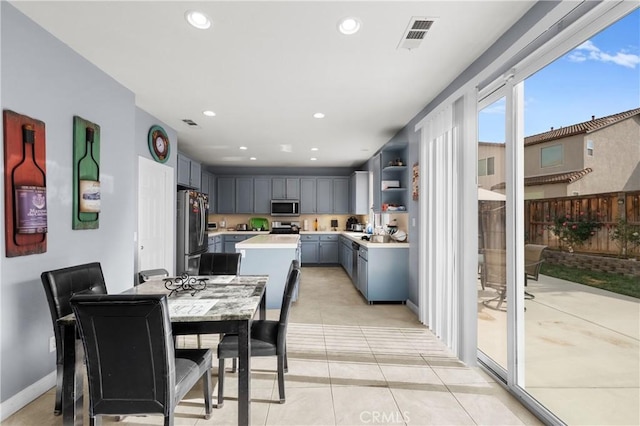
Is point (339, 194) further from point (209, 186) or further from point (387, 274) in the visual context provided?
point (387, 274)

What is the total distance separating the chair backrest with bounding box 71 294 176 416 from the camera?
4.61 ft

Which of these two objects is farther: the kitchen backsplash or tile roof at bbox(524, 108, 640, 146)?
the kitchen backsplash

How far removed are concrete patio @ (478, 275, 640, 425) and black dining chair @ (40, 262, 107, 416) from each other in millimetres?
2992

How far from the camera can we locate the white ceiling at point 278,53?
2039 millimetres

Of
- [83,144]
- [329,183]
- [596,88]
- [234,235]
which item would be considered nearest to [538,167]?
[596,88]

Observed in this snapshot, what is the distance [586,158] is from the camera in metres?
1.81

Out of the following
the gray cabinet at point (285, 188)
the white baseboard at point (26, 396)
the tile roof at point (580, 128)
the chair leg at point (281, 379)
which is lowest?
the white baseboard at point (26, 396)

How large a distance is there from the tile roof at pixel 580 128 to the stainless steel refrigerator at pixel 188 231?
462cm

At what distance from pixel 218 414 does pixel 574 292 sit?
7.79 ft

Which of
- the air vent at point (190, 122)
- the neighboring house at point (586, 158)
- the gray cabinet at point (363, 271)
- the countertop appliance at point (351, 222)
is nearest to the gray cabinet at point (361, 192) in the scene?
the countertop appliance at point (351, 222)

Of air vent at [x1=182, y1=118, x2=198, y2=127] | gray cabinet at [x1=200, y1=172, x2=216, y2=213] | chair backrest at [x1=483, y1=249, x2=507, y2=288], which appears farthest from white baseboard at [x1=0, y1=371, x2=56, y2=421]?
gray cabinet at [x1=200, y1=172, x2=216, y2=213]

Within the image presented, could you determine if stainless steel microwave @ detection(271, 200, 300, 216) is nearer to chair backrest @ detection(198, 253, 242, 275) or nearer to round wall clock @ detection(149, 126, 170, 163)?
round wall clock @ detection(149, 126, 170, 163)

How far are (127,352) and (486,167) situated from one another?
9.43 feet

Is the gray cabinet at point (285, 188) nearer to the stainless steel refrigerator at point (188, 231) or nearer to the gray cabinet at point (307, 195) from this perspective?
the gray cabinet at point (307, 195)
